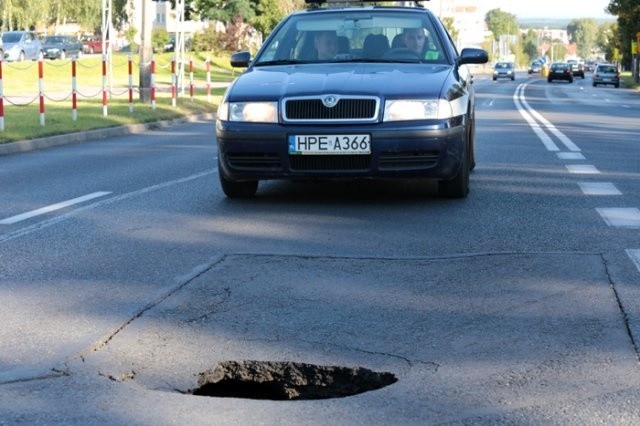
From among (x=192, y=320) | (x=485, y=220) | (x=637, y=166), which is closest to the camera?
(x=192, y=320)

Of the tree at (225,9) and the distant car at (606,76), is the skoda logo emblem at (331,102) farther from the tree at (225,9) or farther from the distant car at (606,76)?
the distant car at (606,76)

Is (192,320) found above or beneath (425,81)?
beneath

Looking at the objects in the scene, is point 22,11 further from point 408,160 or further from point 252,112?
point 408,160

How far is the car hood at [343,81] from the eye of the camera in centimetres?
918

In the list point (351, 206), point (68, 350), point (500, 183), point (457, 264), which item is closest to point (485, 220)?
point (351, 206)

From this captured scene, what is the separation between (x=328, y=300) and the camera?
5895 millimetres

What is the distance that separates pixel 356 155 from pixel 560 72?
273 ft

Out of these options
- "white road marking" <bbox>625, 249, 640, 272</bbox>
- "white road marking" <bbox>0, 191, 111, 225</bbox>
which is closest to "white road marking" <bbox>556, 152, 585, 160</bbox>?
"white road marking" <bbox>0, 191, 111, 225</bbox>

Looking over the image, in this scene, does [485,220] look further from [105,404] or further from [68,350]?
[105,404]

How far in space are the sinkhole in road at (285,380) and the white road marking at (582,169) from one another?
27.4 ft

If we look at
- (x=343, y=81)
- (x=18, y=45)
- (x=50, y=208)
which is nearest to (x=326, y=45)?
(x=343, y=81)

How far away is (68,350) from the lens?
4926mm

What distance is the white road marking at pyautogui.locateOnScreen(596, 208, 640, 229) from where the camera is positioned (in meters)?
8.52

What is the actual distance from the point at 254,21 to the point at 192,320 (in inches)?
3017
